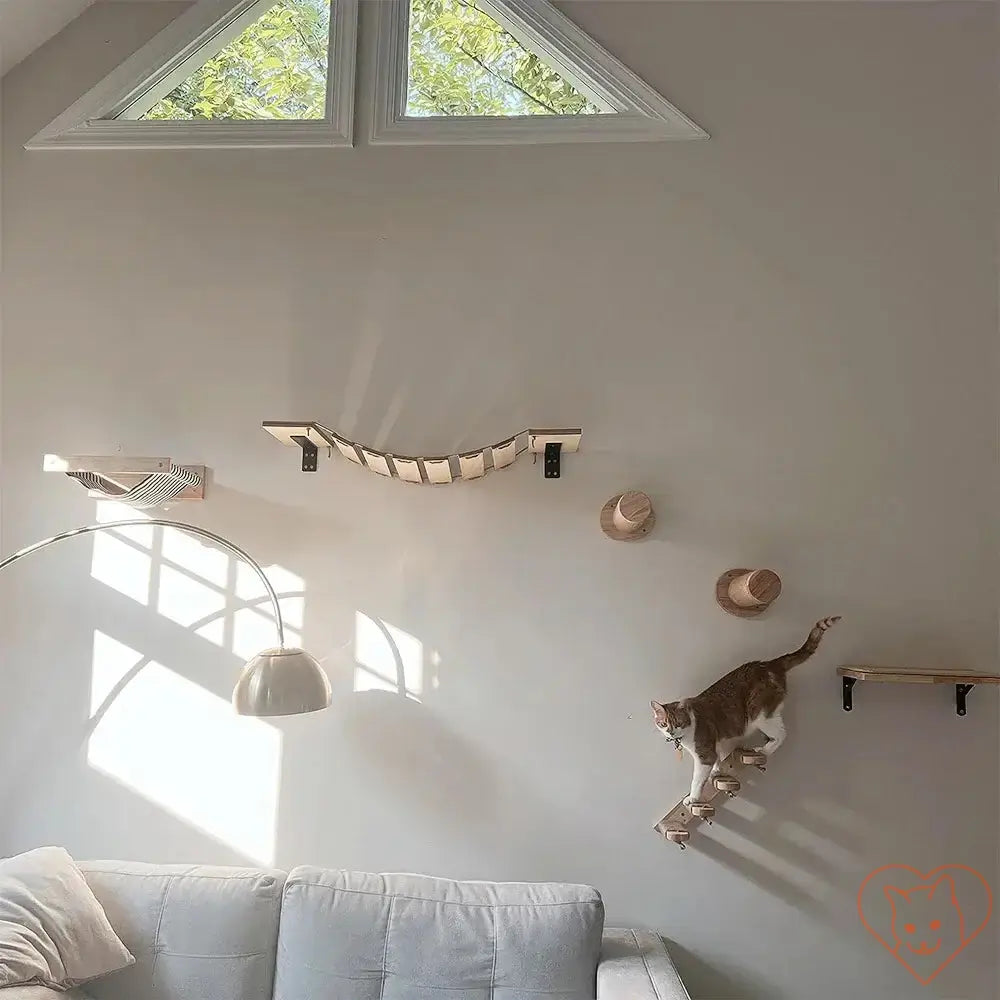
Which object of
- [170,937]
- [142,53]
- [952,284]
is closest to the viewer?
[170,937]

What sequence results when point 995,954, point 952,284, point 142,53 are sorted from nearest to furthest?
1. point 995,954
2. point 952,284
3. point 142,53

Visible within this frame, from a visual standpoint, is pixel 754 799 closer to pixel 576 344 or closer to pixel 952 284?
pixel 576 344

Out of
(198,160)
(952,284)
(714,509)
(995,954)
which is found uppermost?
(198,160)

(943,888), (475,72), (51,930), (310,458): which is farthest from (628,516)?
(51,930)

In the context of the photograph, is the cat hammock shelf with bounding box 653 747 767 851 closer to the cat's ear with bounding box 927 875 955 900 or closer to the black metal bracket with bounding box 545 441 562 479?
the cat's ear with bounding box 927 875 955 900

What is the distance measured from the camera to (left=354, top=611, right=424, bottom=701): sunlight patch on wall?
8.02 feet

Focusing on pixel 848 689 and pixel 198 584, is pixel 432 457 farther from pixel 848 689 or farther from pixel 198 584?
pixel 848 689

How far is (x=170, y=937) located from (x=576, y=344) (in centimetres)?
191

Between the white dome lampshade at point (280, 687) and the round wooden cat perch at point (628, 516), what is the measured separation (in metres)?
0.90

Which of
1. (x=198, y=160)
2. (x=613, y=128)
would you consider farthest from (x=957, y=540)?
(x=198, y=160)

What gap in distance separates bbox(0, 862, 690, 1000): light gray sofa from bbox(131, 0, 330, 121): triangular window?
224 cm

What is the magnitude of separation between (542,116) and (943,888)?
2.51 meters

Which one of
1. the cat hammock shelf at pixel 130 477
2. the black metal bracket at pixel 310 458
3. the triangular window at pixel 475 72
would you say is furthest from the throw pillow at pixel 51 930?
the triangular window at pixel 475 72

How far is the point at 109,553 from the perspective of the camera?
251 cm
